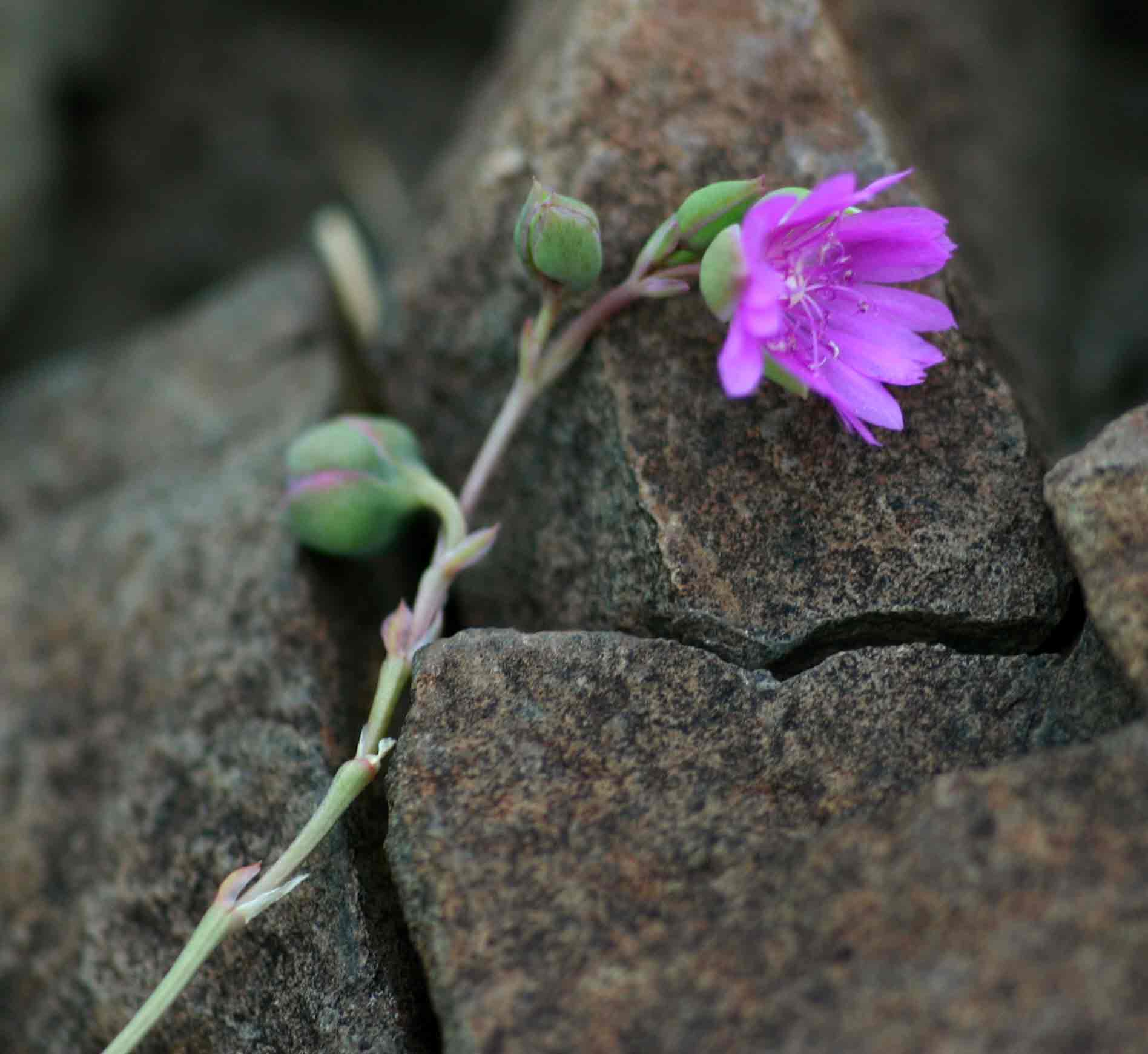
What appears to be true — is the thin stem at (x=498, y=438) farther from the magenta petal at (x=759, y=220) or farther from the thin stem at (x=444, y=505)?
the magenta petal at (x=759, y=220)

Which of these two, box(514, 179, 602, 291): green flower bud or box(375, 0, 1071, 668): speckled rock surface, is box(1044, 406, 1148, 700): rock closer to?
→ box(375, 0, 1071, 668): speckled rock surface

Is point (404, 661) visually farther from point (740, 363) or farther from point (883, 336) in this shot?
point (883, 336)

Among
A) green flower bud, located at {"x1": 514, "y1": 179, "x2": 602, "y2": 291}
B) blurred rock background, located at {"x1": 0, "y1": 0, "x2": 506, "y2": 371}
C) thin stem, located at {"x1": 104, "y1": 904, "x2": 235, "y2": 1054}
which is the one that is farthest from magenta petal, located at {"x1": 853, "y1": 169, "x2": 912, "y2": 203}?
blurred rock background, located at {"x1": 0, "y1": 0, "x2": 506, "y2": 371}

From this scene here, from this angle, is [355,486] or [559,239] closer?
[559,239]

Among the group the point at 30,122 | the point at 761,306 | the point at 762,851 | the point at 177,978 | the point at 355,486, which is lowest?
the point at 762,851

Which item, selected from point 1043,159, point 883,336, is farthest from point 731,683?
point 1043,159

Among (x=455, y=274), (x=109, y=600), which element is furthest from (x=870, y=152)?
(x=109, y=600)

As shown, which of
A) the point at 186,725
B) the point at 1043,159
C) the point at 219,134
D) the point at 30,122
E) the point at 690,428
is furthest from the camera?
the point at 219,134

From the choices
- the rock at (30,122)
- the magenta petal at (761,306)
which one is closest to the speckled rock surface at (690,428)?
the magenta petal at (761,306)
